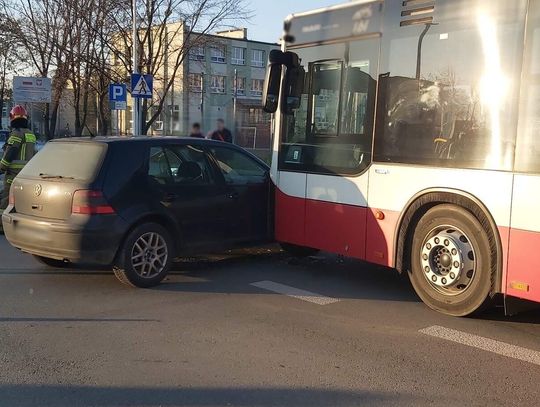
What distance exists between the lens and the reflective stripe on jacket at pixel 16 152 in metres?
9.34

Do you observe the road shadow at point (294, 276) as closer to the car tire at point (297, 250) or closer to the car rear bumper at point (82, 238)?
the car tire at point (297, 250)

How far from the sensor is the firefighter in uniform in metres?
9.34

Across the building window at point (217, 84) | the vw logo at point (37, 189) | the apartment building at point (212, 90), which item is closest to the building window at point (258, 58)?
the apartment building at point (212, 90)

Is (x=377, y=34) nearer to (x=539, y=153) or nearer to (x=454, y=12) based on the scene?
(x=454, y=12)

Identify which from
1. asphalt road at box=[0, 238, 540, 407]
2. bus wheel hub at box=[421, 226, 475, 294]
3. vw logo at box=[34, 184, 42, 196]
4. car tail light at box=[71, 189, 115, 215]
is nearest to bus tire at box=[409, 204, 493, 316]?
bus wheel hub at box=[421, 226, 475, 294]

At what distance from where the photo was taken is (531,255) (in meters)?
4.88

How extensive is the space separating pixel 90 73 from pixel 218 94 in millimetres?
37657

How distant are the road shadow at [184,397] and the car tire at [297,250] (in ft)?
14.1

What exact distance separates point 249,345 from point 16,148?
6.34 m

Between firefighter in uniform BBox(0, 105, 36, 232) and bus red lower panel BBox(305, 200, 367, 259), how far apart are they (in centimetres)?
505

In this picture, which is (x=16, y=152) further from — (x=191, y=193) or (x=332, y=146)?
(x=332, y=146)

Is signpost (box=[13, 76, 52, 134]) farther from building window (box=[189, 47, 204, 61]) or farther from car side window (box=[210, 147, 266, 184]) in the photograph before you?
car side window (box=[210, 147, 266, 184])

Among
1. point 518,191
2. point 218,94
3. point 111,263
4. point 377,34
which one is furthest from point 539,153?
point 218,94

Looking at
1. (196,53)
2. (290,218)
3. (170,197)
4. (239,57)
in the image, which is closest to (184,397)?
(170,197)
